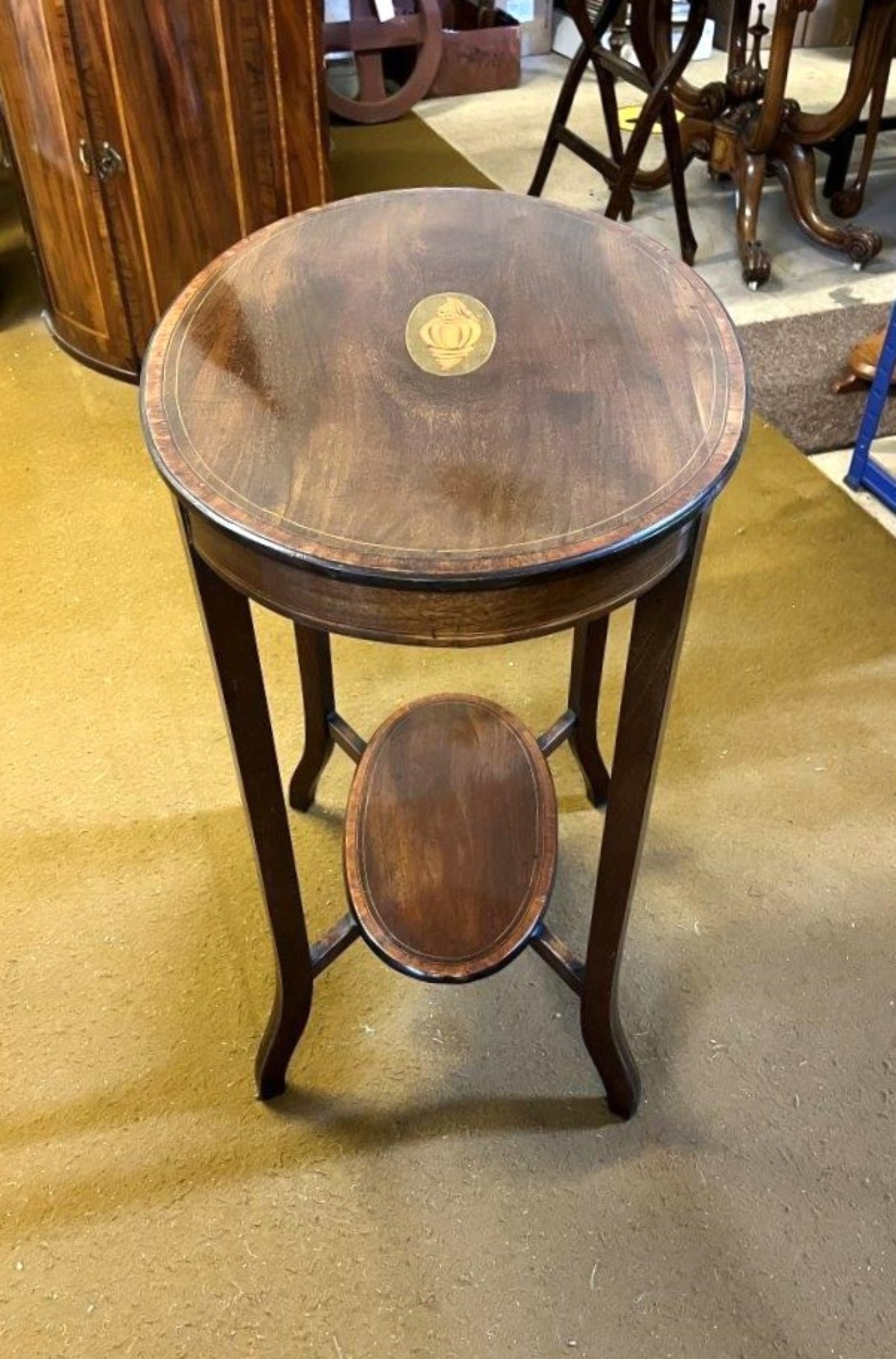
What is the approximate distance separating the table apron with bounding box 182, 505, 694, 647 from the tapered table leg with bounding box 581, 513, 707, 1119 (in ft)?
0.19

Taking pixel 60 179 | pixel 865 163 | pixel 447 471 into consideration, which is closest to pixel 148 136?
pixel 60 179

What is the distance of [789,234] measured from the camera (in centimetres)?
317

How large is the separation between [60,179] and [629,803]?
194cm

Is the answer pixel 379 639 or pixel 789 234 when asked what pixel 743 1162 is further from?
pixel 789 234

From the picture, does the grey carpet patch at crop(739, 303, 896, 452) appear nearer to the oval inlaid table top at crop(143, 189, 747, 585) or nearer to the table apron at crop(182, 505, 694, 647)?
the oval inlaid table top at crop(143, 189, 747, 585)

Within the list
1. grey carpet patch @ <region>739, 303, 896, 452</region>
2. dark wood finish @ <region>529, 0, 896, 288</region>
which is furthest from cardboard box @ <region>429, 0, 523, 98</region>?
grey carpet patch @ <region>739, 303, 896, 452</region>

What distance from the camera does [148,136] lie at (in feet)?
6.96

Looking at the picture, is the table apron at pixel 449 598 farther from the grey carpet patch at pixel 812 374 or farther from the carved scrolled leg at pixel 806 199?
the carved scrolled leg at pixel 806 199

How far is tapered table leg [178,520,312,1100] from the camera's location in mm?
935

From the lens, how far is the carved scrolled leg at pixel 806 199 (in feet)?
9.71

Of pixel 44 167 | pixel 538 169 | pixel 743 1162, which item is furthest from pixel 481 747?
pixel 538 169

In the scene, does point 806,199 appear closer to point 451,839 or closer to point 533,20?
point 533,20

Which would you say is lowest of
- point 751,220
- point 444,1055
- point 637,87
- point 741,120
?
point 444,1055

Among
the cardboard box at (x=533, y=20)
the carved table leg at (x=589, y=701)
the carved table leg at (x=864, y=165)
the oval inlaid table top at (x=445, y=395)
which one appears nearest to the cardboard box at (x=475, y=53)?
the cardboard box at (x=533, y=20)
